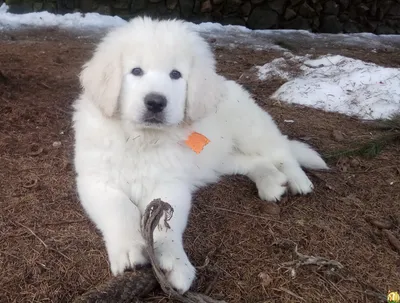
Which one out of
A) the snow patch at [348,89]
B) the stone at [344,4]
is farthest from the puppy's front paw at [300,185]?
the stone at [344,4]

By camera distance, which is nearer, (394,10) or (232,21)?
(232,21)

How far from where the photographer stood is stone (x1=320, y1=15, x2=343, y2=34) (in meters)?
9.16

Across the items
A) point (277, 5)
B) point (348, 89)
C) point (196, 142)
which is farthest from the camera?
point (277, 5)

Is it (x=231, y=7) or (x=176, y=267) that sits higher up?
(x=176, y=267)

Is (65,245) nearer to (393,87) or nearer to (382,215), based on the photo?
(382,215)

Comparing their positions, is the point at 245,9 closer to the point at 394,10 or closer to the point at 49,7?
the point at 394,10

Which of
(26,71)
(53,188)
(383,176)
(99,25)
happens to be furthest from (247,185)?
(99,25)

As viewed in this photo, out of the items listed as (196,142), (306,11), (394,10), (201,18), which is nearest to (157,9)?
(201,18)

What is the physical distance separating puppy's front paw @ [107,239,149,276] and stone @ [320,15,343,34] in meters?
7.81

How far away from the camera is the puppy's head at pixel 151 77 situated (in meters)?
2.71

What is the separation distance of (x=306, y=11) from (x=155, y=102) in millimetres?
7128

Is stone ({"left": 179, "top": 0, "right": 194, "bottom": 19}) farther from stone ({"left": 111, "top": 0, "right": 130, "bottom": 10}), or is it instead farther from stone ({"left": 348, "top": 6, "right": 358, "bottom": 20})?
stone ({"left": 348, "top": 6, "right": 358, "bottom": 20})

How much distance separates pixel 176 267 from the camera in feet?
7.29

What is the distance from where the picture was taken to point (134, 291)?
6.90 ft
